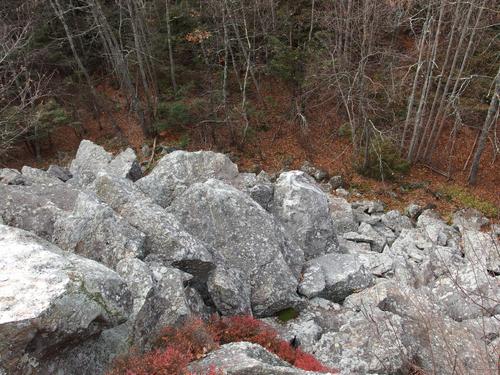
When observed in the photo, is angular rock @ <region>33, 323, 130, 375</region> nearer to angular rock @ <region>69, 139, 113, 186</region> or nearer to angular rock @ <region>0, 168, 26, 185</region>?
angular rock @ <region>0, 168, 26, 185</region>

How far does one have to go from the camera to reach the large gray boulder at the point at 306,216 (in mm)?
12039

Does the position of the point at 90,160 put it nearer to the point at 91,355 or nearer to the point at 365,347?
the point at 91,355

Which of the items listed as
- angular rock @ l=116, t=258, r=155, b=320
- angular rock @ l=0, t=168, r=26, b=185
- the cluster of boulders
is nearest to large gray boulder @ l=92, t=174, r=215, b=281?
the cluster of boulders

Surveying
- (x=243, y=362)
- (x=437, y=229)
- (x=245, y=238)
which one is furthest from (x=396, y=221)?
(x=243, y=362)

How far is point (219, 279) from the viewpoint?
9.00m

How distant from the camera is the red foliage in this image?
645 centimetres

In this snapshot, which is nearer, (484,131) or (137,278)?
(137,278)

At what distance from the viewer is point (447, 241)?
581 inches

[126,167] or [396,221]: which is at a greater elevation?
[126,167]

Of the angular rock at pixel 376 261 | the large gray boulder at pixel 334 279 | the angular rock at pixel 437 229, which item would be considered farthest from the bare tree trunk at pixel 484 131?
the large gray boulder at pixel 334 279

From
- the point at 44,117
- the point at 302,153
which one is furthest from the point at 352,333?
the point at 44,117

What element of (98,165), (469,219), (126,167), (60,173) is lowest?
(469,219)

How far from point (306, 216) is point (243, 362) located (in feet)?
20.2

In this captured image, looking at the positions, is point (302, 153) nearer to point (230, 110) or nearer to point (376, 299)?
point (230, 110)
